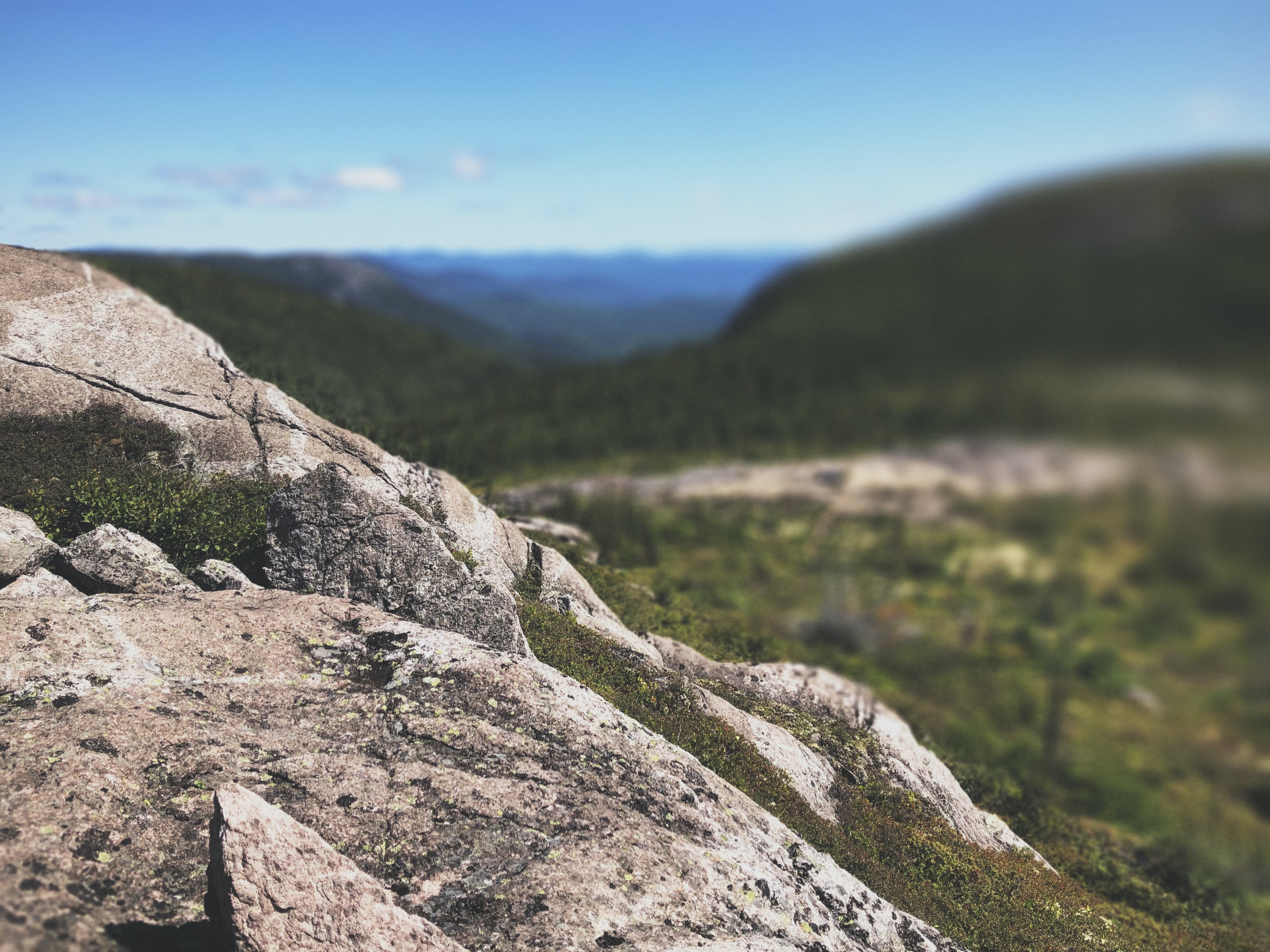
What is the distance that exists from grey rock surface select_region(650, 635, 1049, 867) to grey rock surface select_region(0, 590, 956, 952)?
17.4 ft

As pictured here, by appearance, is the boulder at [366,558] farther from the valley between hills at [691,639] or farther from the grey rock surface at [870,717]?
the grey rock surface at [870,717]

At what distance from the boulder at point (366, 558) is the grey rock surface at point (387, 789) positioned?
1083 mm

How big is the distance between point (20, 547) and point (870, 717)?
63.9 ft

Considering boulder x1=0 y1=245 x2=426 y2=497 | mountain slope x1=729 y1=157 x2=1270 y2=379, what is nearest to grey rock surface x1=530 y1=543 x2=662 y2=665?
boulder x1=0 y1=245 x2=426 y2=497

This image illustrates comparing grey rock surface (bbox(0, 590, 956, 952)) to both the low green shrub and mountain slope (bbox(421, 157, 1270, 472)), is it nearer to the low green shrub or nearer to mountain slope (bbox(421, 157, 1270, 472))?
the low green shrub

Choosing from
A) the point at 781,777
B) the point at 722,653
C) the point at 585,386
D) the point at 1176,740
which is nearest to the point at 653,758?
the point at 781,777

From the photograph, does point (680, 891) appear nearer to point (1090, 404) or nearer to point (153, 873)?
point (153, 873)

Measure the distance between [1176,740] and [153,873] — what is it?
37.2ft

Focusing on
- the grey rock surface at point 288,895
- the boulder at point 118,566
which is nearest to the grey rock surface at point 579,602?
the boulder at point 118,566

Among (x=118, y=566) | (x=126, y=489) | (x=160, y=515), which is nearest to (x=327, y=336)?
(x=126, y=489)

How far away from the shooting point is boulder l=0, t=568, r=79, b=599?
43.9 feet

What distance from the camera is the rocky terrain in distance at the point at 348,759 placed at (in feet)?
29.2

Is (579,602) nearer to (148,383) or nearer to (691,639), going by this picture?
(691,639)

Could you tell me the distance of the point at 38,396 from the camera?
56.5 feet
